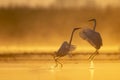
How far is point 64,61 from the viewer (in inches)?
68.4

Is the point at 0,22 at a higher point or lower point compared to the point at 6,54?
higher

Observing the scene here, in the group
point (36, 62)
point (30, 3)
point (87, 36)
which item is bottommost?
point (36, 62)

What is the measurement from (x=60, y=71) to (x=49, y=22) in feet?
1.31

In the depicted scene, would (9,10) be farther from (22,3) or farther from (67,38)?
(67,38)

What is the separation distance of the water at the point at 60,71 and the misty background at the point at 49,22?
0.17 m

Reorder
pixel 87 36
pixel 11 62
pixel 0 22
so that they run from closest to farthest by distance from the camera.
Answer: pixel 87 36 < pixel 11 62 < pixel 0 22

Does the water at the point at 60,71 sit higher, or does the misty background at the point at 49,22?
the misty background at the point at 49,22

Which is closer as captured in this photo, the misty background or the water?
the water

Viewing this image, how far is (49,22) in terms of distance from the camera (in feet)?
6.10

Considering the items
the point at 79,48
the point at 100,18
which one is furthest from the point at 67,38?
the point at 100,18

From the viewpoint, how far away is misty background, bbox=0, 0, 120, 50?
6.08 ft

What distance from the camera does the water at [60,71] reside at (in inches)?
55.5

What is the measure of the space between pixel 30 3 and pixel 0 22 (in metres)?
0.18

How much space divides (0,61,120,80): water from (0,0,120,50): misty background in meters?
0.17
